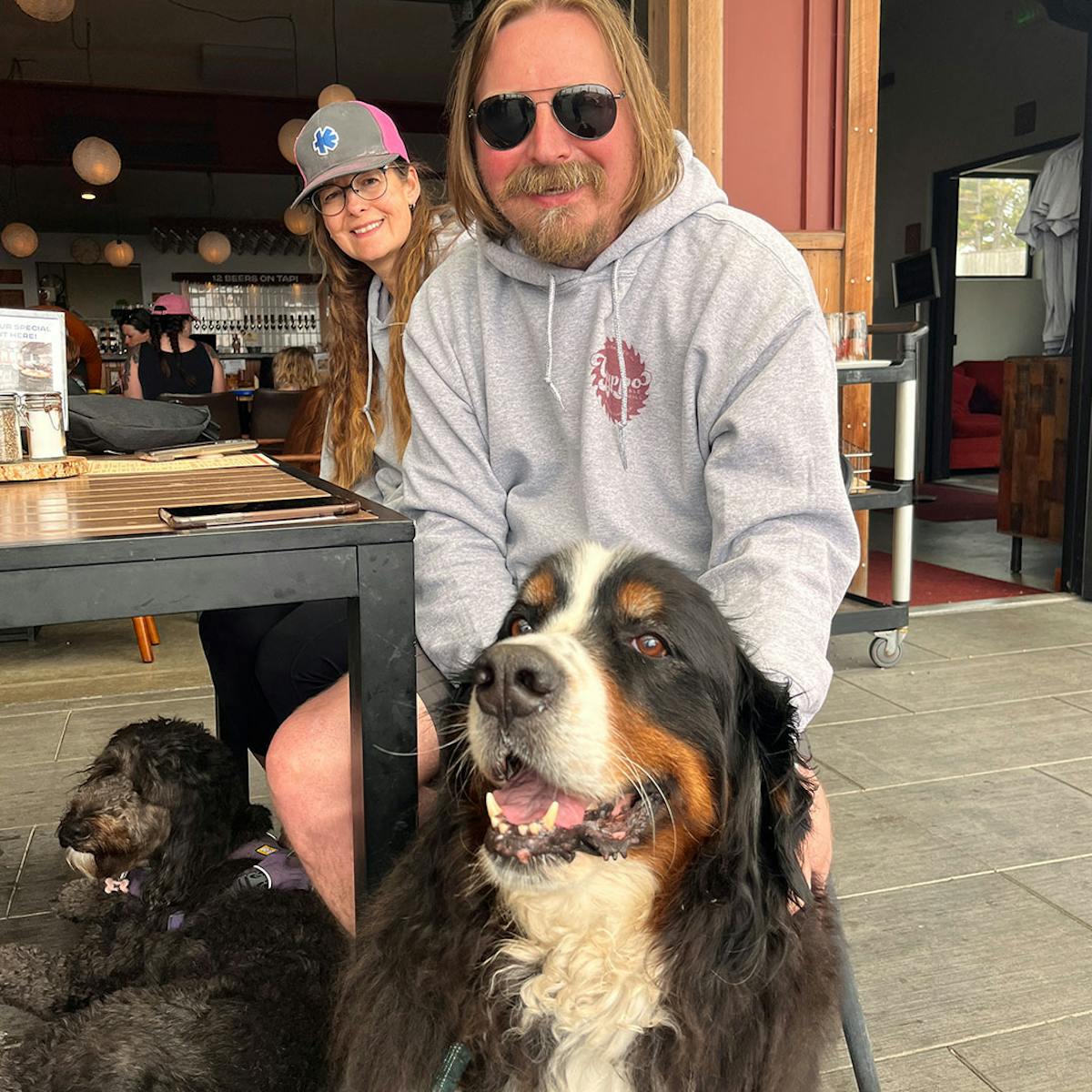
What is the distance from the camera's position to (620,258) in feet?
5.50

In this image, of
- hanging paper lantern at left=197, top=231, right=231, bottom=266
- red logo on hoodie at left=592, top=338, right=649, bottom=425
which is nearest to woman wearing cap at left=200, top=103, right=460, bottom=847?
red logo on hoodie at left=592, top=338, right=649, bottom=425

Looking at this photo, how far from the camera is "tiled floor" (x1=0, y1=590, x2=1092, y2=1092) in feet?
6.08

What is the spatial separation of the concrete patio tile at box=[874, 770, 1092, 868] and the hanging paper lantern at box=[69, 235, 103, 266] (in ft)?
50.3

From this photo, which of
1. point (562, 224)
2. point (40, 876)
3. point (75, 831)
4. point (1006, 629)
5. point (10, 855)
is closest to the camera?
point (562, 224)

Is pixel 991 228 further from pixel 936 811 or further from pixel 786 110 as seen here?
pixel 936 811

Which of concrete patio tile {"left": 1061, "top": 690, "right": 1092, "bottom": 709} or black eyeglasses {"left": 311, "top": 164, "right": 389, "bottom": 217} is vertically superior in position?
black eyeglasses {"left": 311, "top": 164, "right": 389, "bottom": 217}

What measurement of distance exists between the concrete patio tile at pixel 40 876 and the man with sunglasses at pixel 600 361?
4.39ft

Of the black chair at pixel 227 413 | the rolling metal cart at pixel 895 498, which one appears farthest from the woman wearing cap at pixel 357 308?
the black chair at pixel 227 413

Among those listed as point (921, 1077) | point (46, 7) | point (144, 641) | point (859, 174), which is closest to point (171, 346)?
point (46, 7)

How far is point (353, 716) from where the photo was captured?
54.0 inches

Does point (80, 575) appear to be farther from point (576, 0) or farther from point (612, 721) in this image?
point (576, 0)

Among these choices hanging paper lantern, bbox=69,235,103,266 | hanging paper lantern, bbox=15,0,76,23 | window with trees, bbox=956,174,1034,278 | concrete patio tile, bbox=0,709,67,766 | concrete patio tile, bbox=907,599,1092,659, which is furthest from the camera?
hanging paper lantern, bbox=69,235,103,266

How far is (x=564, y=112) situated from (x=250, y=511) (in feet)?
2.75

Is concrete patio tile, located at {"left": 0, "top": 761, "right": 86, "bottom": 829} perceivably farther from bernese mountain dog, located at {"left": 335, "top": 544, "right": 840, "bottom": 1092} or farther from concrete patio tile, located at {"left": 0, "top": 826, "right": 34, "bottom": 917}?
bernese mountain dog, located at {"left": 335, "top": 544, "right": 840, "bottom": 1092}
